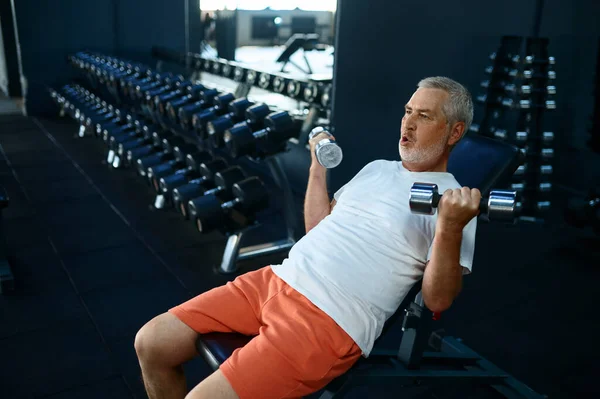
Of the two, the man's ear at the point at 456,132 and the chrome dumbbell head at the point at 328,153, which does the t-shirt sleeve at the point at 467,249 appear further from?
the chrome dumbbell head at the point at 328,153

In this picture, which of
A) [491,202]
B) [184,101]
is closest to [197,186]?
[184,101]

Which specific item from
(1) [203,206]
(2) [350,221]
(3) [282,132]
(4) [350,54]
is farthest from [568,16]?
(2) [350,221]

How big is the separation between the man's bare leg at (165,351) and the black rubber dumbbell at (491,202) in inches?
22.8

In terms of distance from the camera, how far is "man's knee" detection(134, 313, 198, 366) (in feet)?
4.07

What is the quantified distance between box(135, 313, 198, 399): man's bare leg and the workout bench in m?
0.04

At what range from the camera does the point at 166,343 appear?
124cm

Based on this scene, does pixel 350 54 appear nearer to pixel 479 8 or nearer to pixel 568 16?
pixel 479 8

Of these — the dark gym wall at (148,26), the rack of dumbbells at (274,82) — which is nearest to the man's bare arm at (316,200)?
the rack of dumbbells at (274,82)

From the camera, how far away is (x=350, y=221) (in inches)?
51.0

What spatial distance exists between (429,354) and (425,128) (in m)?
0.62

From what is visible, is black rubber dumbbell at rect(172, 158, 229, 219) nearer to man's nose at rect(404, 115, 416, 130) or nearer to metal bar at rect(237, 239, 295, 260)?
metal bar at rect(237, 239, 295, 260)

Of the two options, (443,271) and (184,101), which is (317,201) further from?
(184,101)

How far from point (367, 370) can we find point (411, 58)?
203cm

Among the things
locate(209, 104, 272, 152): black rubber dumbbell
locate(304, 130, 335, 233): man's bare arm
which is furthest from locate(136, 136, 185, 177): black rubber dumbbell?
locate(304, 130, 335, 233): man's bare arm
